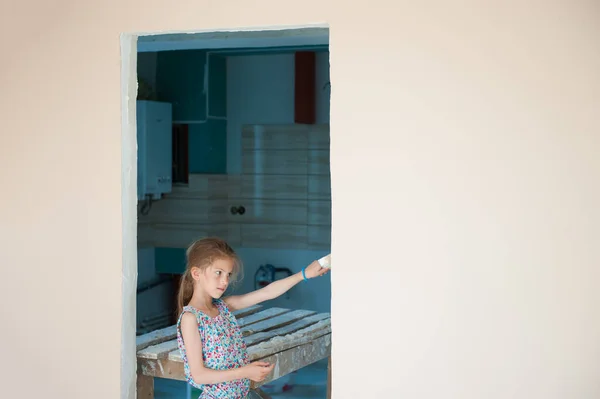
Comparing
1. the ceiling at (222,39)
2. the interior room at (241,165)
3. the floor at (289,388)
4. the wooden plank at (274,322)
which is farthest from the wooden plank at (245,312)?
the interior room at (241,165)

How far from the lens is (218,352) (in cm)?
342

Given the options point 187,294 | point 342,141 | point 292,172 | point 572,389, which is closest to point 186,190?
point 292,172

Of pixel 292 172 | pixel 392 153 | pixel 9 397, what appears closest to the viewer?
pixel 392 153

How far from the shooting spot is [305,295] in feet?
24.4

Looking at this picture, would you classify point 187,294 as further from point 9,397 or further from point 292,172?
point 292,172

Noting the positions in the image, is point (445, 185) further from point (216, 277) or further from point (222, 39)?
point (222, 39)

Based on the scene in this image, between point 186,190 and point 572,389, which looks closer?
point 572,389

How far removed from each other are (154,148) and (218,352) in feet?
13.0

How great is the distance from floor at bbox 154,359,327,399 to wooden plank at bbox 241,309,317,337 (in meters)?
1.88

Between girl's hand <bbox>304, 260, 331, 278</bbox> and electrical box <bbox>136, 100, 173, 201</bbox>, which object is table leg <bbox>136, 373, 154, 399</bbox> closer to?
girl's hand <bbox>304, 260, 331, 278</bbox>

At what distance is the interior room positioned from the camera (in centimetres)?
729

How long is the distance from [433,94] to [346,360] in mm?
950

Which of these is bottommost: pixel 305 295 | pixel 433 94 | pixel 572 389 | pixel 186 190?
pixel 305 295

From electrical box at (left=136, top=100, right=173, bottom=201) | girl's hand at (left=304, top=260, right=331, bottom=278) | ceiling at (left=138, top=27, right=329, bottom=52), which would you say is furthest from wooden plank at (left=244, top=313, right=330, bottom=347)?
electrical box at (left=136, top=100, right=173, bottom=201)
